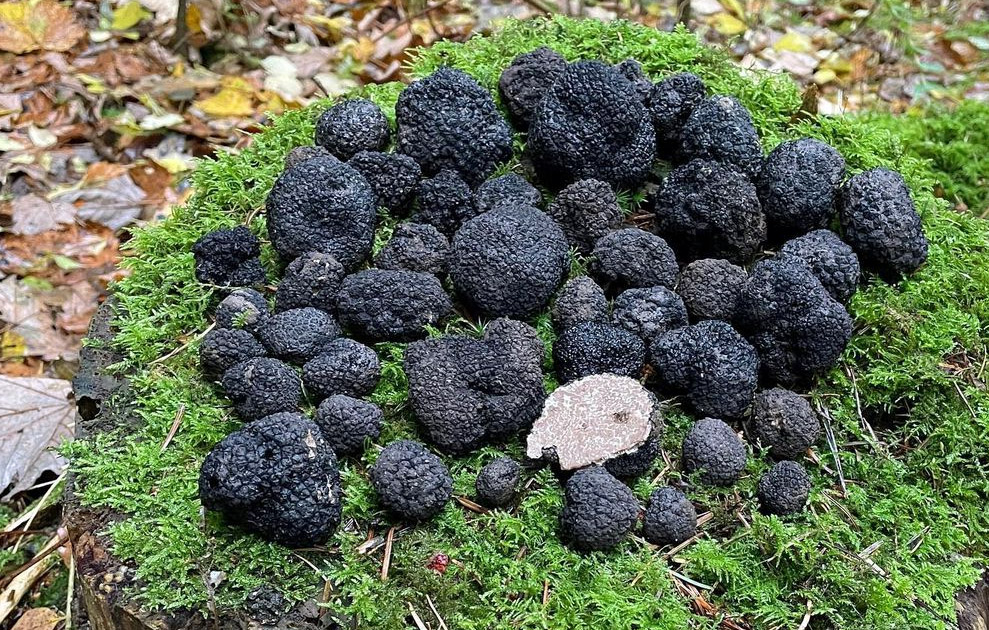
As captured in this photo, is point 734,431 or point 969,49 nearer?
point 734,431

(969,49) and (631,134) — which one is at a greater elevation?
(631,134)

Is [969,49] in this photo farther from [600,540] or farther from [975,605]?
[600,540]

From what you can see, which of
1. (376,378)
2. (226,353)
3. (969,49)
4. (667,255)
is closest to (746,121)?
(667,255)

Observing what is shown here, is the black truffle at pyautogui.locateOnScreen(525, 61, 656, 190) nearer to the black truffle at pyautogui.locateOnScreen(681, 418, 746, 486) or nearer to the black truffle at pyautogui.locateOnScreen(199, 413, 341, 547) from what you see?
the black truffle at pyautogui.locateOnScreen(681, 418, 746, 486)

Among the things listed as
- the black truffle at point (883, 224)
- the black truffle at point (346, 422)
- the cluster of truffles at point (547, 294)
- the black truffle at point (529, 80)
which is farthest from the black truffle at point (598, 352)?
the black truffle at point (529, 80)

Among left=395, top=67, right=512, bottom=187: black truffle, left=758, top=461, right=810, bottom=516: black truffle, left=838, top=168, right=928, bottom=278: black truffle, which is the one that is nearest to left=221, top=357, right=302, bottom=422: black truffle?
left=395, top=67, right=512, bottom=187: black truffle

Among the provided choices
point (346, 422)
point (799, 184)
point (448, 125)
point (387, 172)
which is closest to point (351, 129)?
point (387, 172)

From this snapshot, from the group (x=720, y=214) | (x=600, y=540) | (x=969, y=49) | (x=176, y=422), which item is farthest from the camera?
(x=969, y=49)
